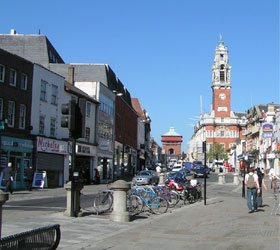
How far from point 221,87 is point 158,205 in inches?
5186

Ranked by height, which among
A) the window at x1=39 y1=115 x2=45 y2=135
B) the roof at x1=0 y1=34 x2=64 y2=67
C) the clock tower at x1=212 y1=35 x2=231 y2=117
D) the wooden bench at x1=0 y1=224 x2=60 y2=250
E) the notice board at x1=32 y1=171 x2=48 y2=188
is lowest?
the wooden bench at x1=0 y1=224 x2=60 y2=250

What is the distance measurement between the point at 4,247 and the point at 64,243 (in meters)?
4.25

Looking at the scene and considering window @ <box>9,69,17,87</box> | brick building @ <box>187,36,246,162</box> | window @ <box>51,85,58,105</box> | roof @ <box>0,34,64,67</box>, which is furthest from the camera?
brick building @ <box>187,36,246,162</box>

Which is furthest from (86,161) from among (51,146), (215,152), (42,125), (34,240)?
(215,152)

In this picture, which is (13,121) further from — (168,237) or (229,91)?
(229,91)

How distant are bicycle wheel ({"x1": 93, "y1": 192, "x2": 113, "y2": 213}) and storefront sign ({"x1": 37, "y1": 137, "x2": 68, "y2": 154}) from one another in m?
19.2

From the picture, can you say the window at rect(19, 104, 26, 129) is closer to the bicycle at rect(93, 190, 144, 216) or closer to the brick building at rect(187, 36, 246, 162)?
the bicycle at rect(93, 190, 144, 216)

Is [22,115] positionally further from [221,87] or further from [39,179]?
[221,87]

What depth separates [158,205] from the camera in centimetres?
1669

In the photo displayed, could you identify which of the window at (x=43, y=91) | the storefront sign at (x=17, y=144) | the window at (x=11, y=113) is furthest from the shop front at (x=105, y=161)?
the window at (x=11, y=113)

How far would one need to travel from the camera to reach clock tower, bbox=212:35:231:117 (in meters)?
145

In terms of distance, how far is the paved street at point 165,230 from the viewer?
9703 millimetres

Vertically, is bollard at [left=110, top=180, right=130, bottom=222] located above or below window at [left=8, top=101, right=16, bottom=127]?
below

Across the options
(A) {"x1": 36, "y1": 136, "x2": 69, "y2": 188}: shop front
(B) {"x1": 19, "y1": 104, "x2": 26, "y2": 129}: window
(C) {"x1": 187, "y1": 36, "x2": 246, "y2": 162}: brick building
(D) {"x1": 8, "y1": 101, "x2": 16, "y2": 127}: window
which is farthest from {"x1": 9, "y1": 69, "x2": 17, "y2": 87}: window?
(C) {"x1": 187, "y1": 36, "x2": 246, "y2": 162}: brick building
